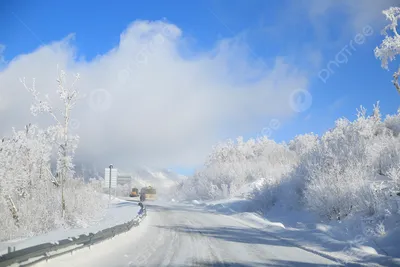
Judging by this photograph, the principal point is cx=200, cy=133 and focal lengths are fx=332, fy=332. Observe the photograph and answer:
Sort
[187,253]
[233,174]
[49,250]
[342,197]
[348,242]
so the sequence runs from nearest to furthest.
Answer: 1. [49,250]
2. [187,253]
3. [348,242]
4. [342,197]
5. [233,174]

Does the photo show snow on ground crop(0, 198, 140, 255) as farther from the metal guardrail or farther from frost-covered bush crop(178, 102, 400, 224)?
frost-covered bush crop(178, 102, 400, 224)

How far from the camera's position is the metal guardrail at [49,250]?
25.3ft

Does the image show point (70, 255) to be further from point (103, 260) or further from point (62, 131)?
point (62, 131)

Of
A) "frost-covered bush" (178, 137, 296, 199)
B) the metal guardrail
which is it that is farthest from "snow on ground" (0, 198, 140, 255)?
"frost-covered bush" (178, 137, 296, 199)

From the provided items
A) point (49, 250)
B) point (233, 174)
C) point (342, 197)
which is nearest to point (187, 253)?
point (49, 250)

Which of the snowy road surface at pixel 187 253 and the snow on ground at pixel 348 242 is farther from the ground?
the snow on ground at pixel 348 242

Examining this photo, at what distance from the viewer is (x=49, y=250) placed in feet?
30.6

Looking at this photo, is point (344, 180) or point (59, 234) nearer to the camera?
point (59, 234)

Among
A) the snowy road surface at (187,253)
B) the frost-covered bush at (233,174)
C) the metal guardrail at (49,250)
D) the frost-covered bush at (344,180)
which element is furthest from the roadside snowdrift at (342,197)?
the metal guardrail at (49,250)

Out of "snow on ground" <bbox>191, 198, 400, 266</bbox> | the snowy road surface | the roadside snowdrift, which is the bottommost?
the snowy road surface

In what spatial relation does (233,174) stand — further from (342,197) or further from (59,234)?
(59,234)

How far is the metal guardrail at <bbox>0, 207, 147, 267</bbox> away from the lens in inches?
304

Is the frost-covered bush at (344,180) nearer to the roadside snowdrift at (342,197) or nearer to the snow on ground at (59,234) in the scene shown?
the roadside snowdrift at (342,197)

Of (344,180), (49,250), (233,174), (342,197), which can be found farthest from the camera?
(233,174)
